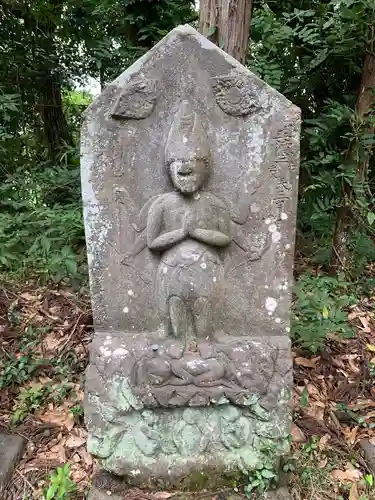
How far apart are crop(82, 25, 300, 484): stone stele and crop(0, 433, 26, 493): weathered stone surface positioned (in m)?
0.63

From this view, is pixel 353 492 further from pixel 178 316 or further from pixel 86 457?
pixel 86 457

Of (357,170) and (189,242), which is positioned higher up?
A: (357,170)

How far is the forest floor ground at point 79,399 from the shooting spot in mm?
2514

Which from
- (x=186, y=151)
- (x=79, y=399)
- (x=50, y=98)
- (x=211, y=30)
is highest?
(x=211, y=30)

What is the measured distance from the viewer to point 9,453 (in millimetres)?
2627

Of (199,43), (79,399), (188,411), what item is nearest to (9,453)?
(79,399)

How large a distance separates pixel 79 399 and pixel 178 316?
134 cm

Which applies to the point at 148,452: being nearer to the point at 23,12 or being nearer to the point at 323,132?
the point at 323,132

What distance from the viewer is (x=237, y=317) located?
7.57 feet

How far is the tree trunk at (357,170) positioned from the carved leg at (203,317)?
231cm

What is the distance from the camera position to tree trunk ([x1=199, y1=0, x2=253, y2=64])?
341cm

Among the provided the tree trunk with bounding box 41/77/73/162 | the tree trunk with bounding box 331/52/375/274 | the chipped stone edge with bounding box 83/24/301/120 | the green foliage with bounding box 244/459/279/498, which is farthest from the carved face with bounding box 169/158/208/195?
the tree trunk with bounding box 41/77/73/162

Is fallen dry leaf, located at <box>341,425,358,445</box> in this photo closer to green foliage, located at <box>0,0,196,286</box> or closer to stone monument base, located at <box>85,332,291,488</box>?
stone monument base, located at <box>85,332,291,488</box>

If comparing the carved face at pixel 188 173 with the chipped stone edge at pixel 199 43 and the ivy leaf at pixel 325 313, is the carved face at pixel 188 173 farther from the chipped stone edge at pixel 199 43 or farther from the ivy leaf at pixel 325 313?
the ivy leaf at pixel 325 313
